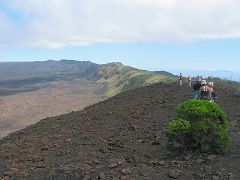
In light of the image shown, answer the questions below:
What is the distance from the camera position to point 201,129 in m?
15.3

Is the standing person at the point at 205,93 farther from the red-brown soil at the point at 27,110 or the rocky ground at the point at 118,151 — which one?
the red-brown soil at the point at 27,110

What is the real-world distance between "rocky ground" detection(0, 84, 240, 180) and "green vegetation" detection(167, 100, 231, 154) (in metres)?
0.44

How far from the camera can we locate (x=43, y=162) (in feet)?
57.5

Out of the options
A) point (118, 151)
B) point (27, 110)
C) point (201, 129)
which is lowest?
point (27, 110)

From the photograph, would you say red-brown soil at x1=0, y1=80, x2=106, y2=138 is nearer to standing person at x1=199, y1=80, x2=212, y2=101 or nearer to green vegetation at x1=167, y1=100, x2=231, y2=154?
standing person at x1=199, y1=80, x2=212, y2=101

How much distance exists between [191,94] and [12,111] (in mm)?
65509

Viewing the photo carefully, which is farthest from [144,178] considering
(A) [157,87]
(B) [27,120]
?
(B) [27,120]

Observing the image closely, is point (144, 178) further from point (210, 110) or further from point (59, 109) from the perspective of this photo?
point (59, 109)

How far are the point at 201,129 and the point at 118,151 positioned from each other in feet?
12.7

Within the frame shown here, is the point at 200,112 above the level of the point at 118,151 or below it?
above

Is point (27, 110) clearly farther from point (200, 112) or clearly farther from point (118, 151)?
point (200, 112)

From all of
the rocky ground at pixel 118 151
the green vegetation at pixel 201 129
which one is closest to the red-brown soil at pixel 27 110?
the rocky ground at pixel 118 151

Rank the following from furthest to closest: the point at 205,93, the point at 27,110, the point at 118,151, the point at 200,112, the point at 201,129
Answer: the point at 27,110
the point at 205,93
the point at 118,151
the point at 200,112
the point at 201,129

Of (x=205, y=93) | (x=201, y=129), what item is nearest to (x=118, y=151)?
(x=201, y=129)
